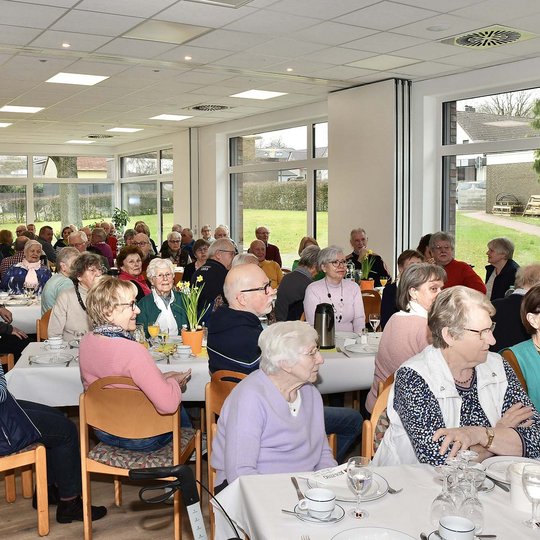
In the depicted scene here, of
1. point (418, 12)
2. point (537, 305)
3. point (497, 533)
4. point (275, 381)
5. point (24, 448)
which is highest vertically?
point (418, 12)

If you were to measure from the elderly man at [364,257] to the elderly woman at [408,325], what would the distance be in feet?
13.2

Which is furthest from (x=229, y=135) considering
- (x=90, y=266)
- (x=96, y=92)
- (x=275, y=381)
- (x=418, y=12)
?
(x=275, y=381)

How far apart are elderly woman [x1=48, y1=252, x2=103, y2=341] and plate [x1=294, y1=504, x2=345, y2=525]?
3079mm

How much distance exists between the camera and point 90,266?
→ 489 cm

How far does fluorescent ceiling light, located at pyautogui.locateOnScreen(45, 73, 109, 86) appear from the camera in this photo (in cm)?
859

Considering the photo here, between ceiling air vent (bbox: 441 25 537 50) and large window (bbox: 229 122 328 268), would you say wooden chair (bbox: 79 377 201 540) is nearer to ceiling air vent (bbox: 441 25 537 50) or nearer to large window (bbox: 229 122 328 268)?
ceiling air vent (bbox: 441 25 537 50)

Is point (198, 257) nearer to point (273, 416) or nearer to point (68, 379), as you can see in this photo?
point (68, 379)

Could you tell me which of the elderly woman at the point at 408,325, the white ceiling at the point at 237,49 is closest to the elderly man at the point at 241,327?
the elderly woman at the point at 408,325

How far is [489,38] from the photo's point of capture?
6.71m

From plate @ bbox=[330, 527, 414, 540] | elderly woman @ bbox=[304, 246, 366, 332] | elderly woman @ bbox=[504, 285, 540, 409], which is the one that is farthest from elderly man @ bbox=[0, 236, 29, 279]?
plate @ bbox=[330, 527, 414, 540]

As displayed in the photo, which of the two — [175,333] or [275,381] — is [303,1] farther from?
[275,381]

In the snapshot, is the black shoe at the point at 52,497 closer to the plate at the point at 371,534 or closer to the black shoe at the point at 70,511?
the black shoe at the point at 70,511

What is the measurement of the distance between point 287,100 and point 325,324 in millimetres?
6933

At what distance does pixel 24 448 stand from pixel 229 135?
1127 cm
